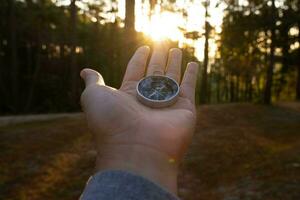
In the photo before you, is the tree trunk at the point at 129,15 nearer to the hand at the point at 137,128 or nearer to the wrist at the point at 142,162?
the hand at the point at 137,128

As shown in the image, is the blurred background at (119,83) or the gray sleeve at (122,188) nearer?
the gray sleeve at (122,188)

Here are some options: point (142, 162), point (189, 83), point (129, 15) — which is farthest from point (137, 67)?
point (129, 15)

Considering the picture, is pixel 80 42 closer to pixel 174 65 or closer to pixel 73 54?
pixel 73 54

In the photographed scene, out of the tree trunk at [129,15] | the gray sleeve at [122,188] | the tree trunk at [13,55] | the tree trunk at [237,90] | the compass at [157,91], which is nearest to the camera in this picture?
the gray sleeve at [122,188]

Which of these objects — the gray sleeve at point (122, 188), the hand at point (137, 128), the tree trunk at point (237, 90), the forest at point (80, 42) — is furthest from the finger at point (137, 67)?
the tree trunk at point (237, 90)

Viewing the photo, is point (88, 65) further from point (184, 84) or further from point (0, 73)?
point (184, 84)
